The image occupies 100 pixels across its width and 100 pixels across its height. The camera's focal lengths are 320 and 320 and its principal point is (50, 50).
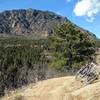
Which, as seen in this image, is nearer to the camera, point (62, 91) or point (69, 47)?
point (62, 91)

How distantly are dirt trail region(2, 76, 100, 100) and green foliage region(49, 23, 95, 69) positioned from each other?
3117 cm

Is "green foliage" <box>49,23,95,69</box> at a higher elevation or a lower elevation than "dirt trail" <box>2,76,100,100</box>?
higher

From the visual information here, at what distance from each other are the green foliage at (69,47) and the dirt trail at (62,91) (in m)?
31.2

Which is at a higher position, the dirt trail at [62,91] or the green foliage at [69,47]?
the green foliage at [69,47]

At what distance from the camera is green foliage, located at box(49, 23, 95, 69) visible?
49719 millimetres

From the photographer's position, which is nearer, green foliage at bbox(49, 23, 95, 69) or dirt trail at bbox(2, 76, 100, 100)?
dirt trail at bbox(2, 76, 100, 100)

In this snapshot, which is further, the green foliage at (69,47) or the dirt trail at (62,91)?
the green foliage at (69,47)

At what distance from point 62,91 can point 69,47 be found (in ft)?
118

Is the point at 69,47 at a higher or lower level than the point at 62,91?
higher

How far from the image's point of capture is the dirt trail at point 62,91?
45.2ft

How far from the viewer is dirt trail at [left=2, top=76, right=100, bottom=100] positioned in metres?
13.8

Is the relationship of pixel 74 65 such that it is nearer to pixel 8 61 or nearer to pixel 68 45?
pixel 68 45

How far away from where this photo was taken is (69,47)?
5106 centimetres

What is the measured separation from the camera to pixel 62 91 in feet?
49.7
